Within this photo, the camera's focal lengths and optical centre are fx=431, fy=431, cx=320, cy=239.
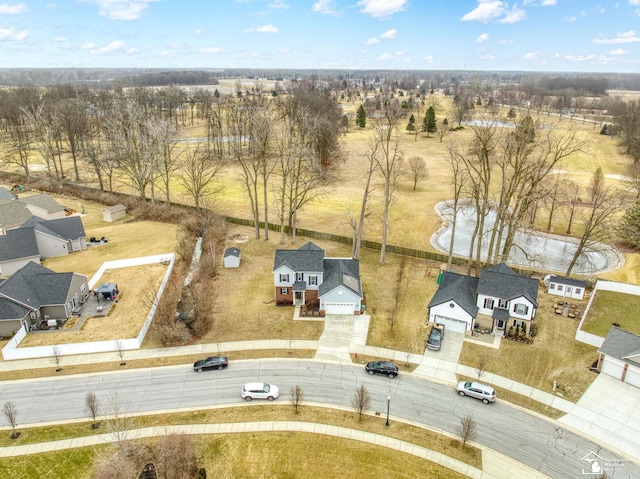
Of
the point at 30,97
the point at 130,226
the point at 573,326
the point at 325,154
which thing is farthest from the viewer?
the point at 30,97

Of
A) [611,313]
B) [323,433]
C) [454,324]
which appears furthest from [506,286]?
[323,433]

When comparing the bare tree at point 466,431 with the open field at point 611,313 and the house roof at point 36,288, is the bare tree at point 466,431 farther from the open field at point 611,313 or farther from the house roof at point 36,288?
the house roof at point 36,288

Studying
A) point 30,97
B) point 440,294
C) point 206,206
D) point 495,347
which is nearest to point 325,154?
point 206,206

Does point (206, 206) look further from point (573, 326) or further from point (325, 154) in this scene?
point (573, 326)

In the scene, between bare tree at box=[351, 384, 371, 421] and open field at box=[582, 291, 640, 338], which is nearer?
bare tree at box=[351, 384, 371, 421]

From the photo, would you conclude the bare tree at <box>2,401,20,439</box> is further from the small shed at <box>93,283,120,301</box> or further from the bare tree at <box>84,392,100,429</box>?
the small shed at <box>93,283,120,301</box>

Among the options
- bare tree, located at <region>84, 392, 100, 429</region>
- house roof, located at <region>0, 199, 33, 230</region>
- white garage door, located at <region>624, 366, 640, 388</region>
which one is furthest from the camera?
house roof, located at <region>0, 199, 33, 230</region>

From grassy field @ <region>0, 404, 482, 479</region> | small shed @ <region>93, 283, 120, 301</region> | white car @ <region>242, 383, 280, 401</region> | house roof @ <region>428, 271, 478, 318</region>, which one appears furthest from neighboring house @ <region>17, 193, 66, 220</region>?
house roof @ <region>428, 271, 478, 318</region>
